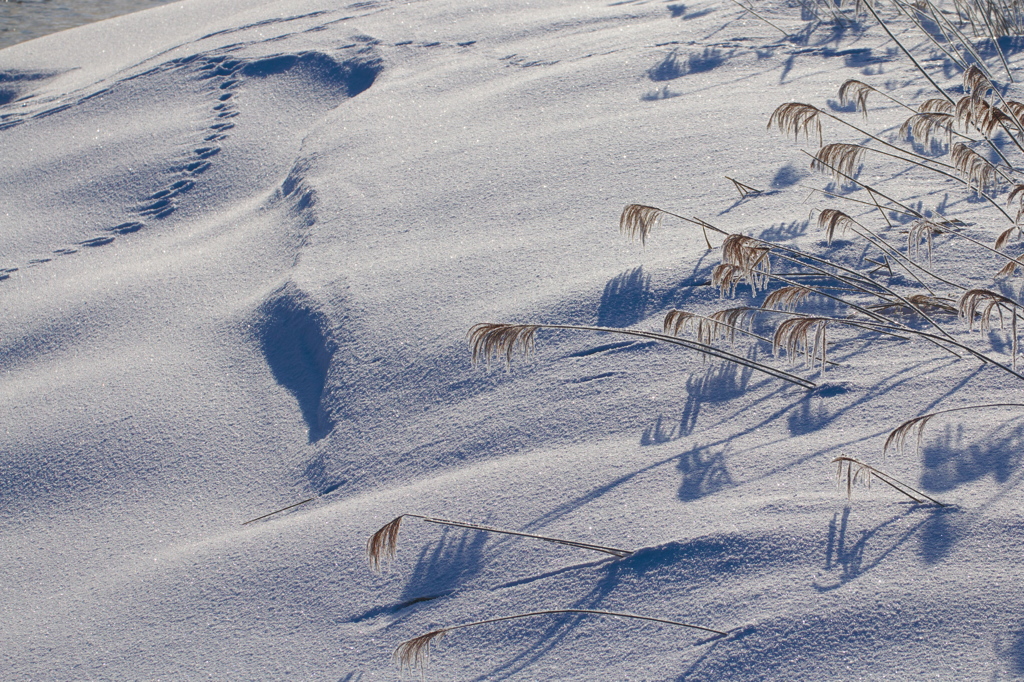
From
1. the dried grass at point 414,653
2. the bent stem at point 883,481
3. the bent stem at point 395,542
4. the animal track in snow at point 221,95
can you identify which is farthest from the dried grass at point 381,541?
the animal track in snow at point 221,95

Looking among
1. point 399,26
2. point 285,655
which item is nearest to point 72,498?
point 285,655

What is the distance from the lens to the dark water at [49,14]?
22.5 feet

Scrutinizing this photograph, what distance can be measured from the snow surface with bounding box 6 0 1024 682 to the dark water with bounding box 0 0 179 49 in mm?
4280

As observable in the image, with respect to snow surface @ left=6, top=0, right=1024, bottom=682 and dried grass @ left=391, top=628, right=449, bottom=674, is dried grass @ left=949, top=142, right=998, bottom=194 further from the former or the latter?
dried grass @ left=391, top=628, right=449, bottom=674

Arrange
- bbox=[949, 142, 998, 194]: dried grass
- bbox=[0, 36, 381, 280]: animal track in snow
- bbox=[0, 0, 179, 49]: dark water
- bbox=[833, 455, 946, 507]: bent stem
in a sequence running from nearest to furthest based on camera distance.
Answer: bbox=[833, 455, 946, 507]: bent stem → bbox=[949, 142, 998, 194]: dried grass → bbox=[0, 36, 381, 280]: animal track in snow → bbox=[0, 0, 179, 49]: dark water

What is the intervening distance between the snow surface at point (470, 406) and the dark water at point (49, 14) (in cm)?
428

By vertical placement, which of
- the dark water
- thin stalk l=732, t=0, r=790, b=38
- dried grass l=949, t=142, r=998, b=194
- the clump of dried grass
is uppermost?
the dark water

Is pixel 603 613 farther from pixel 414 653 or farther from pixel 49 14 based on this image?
pixel 49 14

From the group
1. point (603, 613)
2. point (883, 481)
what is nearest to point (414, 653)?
point (603, 613)

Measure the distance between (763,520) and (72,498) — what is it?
1.42 metres

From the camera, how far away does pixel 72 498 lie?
1.83 meters

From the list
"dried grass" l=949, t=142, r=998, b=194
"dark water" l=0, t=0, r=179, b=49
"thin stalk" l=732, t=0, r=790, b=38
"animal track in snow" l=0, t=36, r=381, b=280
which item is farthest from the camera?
"dark water" l=0, t=0, r=179, b=49

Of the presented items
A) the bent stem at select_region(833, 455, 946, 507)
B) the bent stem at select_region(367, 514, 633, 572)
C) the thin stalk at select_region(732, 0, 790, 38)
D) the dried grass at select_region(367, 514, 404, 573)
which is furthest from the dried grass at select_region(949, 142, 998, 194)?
the thin stalk at select_region(732, 0, 790, 38)

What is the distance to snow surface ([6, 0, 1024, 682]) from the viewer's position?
1.23 meters
